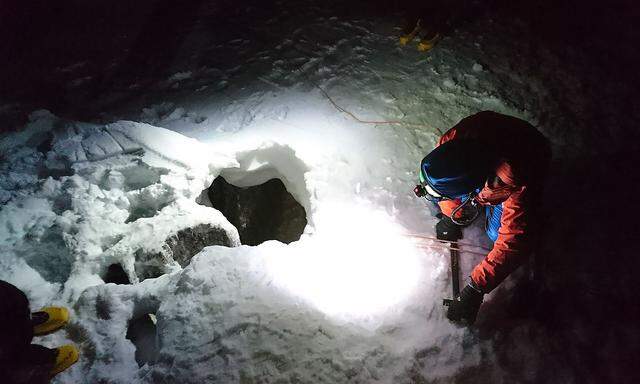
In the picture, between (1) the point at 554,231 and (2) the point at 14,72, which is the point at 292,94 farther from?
(2) the point at 14,72

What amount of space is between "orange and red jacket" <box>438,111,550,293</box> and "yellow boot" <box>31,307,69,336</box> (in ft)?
9.67

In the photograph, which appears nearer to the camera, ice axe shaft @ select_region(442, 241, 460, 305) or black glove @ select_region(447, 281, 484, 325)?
black glove @ select_region(447, 281, 484, 325)

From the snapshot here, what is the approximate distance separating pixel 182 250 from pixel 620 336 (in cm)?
350

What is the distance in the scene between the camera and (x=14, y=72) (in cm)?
520

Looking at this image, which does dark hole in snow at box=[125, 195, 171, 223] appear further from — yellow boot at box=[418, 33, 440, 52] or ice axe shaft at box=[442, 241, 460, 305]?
yellow boot at box=[418, 33, 440, 52]

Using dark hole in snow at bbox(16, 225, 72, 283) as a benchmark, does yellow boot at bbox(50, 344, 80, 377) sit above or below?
below

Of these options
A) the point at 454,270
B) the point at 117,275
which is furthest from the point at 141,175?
the point at 454,270

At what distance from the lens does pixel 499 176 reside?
7.96 feet

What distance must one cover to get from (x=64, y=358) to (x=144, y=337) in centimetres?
50

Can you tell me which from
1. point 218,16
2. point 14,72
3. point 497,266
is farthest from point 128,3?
point 497,266

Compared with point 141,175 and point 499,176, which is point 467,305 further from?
point 141,175

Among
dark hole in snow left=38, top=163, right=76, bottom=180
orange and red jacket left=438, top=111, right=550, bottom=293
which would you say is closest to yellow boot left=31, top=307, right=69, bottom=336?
dark hole in snow left=38, top=163, right=76, bottom=180

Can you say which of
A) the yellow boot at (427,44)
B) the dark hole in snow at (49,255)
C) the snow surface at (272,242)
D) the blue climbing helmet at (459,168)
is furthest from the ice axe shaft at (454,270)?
the yellow boot at (427,44)

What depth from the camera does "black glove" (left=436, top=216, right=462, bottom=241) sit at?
3332 mm
